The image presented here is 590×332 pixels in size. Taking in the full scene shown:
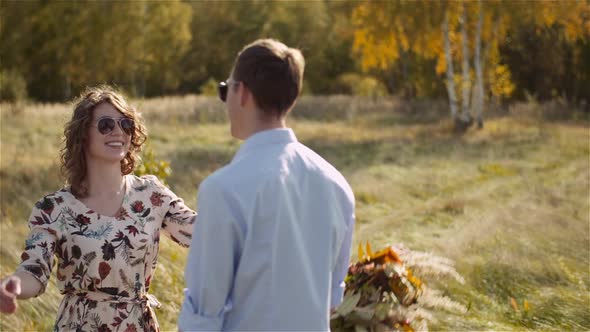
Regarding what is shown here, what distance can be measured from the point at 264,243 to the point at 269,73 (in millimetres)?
452

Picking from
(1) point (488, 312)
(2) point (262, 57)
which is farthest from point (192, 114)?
(2) point (262, 57)

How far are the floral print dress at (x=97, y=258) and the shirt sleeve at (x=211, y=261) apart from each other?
104 cm

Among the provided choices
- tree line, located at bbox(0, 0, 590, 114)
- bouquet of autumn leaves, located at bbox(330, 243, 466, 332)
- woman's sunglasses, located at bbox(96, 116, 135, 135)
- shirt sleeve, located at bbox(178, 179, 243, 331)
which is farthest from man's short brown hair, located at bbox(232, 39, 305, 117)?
→ tree line, located at bbox(0, 0, 590, 114)

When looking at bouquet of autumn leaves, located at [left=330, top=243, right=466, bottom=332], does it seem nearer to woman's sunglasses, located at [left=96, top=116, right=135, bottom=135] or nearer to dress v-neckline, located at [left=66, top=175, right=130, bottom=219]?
dress v-neckline, located at [left=66, top=175, right=130, bottom=219]

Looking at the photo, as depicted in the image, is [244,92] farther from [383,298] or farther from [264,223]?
[383,298]

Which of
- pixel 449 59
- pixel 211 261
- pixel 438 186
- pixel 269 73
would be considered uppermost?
pixel 269 73

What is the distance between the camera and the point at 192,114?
82.9ft

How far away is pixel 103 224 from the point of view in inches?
129

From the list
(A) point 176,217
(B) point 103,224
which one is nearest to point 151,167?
(A) point 176,217

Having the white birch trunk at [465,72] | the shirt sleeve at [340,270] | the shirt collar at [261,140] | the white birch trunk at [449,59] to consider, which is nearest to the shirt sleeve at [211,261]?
the shirt collar at [261,140]

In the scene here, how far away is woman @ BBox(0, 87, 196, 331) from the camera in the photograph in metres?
3.23

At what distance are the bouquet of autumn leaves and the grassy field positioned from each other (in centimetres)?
155

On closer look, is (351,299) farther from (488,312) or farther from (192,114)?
(192,114)

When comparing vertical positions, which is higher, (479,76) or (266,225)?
(266,225)
